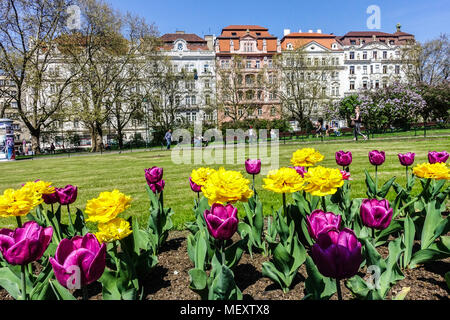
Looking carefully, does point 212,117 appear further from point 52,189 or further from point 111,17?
point 52,189

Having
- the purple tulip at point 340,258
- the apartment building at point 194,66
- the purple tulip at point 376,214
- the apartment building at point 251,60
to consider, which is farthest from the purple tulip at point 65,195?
the apartment building at point 194,66

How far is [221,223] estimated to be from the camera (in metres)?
1.35

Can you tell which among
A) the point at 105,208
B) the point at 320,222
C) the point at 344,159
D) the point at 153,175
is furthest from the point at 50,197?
the point at 344,159

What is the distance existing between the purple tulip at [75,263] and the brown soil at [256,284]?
31.7 inches

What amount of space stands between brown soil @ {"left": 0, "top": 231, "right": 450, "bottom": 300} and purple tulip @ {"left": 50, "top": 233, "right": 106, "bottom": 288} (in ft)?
2.64

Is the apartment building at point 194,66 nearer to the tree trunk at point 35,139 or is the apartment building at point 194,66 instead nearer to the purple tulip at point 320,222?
the tree trunk at point 35,139

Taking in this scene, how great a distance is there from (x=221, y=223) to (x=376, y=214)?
808mm

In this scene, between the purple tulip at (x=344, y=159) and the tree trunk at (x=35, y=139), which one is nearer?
the purple tulip at (x=344, y=159)

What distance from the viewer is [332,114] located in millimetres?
28406

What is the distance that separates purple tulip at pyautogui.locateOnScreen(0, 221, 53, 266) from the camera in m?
1.16

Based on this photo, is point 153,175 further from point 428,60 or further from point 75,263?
point 428,60

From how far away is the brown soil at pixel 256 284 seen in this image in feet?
5.43

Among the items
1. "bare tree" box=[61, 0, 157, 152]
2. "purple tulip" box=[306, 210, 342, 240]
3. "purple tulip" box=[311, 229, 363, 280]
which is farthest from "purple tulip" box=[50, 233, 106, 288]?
"bare tree" box=[61, 0, 157, 152]
